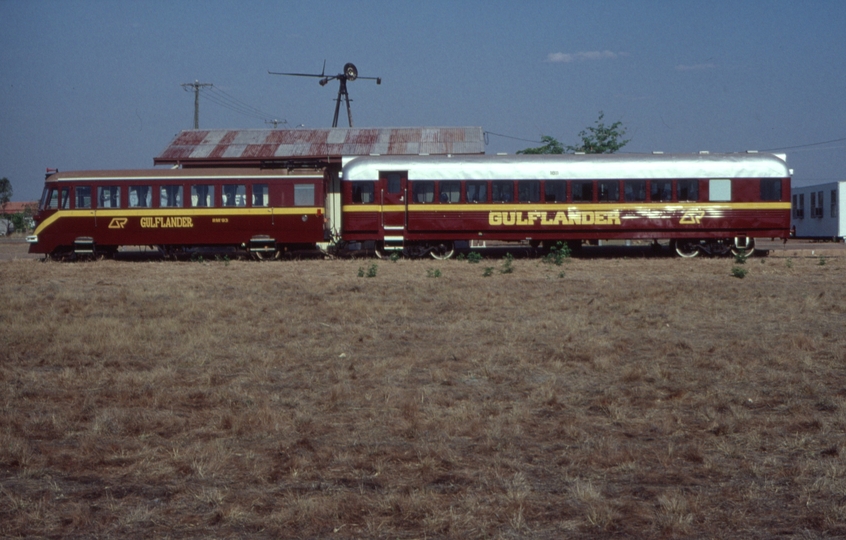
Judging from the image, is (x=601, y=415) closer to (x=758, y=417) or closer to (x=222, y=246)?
(x=758, y=417)

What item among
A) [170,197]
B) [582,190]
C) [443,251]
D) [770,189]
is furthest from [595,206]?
[170,197]

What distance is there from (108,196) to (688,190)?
17.0 meters

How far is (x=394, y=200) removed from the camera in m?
26.3

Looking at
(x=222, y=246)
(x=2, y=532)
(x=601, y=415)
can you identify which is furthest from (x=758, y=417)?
(x=222, y=246)

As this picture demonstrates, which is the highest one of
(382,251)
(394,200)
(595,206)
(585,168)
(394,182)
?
(585,168)

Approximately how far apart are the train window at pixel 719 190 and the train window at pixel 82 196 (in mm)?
18169

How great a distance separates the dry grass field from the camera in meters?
5.03

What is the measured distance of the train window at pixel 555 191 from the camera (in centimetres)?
2625

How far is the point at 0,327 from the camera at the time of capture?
12.3 metres

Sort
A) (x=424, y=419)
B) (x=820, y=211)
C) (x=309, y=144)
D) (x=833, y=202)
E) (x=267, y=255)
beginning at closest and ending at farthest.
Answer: (x=424, y=419) → (x=267, y=255) → (x=309, y=144) → (x=833, y=202) → (x=820, y=211)

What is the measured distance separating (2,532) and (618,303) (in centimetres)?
1126

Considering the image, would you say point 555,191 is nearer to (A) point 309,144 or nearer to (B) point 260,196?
(B) point 260,196

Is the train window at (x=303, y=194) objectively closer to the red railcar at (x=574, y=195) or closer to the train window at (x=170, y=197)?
the red railcar at (x=574, y=195)

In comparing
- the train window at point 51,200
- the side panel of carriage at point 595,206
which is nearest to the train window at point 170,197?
the train window at point 51,200
